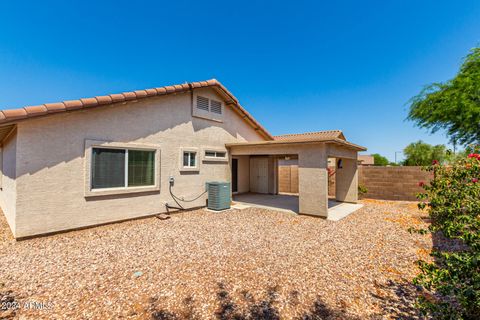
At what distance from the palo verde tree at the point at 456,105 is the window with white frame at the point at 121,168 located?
1683 centimetres

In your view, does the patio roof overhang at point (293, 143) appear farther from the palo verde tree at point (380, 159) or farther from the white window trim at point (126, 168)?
the palo verde tree at point (380, 159)

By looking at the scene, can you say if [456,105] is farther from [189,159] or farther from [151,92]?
[151,92]

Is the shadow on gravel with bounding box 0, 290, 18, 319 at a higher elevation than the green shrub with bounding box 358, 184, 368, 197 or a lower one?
lower

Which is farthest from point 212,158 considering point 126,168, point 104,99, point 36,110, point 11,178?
point 11,178

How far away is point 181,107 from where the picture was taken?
983cm

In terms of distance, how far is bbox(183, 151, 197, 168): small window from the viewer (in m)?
9.93

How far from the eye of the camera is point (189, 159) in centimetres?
1008

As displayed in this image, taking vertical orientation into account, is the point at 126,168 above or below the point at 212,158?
below

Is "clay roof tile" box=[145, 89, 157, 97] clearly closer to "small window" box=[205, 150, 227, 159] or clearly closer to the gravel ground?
"small window" box=[205, 150, 227, 159]

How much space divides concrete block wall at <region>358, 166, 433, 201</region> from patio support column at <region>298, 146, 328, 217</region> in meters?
7.57

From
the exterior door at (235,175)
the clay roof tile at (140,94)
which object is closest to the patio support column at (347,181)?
the exterior door at (235,175)

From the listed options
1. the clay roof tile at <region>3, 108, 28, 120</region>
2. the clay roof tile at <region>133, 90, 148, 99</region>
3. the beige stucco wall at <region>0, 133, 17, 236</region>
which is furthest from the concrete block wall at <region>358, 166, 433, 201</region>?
the beige stucco wall at <region>0, 133, 17, 236</region>

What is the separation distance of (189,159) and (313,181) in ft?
19.1

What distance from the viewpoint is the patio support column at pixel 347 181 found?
12.1 metres
